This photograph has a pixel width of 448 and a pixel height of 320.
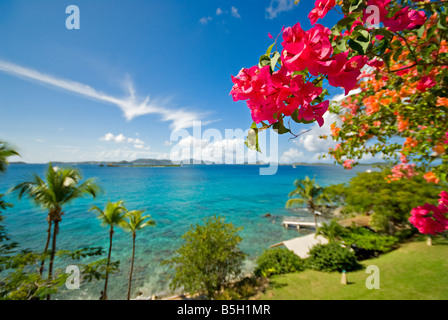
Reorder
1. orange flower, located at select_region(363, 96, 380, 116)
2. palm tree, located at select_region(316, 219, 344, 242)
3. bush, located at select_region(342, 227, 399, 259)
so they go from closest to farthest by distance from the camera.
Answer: orange flower, located at select_region(363, 96, 380, 116)
bush, located at select_region(342, 227, 399, 259)
palm tree, located at select_region(316, 219, 344, 242)

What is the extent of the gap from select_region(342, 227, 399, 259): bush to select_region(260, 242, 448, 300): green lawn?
103cm

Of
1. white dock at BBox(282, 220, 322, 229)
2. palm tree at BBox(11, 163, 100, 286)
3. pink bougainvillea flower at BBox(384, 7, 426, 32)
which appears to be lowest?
white dock at BBox(282, 220, 322, 229)

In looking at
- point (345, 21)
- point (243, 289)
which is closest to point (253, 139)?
point (345, 21)

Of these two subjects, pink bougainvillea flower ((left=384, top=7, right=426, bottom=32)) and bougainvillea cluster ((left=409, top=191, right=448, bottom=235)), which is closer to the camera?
pink bougainvillea flower ((left=384, top=7, right=426, bottom=32))

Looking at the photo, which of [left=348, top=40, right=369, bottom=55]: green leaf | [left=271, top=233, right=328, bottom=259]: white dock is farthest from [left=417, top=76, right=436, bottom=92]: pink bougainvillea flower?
[left=271, top=233, right=328, bottom=259]: white dock

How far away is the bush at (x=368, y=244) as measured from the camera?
35.2 ft

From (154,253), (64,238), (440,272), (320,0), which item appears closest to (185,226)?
(154,253)

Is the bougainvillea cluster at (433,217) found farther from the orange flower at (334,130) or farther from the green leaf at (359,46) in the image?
the green leaf at (359,46)

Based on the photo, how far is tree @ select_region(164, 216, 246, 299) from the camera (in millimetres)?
7902

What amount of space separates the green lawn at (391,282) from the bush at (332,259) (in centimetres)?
47

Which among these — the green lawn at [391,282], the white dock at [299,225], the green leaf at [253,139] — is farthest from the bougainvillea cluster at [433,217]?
the white dock at [299,225]

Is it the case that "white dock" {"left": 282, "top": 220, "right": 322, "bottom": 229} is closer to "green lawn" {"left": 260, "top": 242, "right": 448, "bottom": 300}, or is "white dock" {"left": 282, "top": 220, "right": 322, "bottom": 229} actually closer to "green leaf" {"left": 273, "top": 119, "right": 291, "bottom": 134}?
"green lawn" {"left": 260, "top": 242, "right": 448, "bottom": 300}
